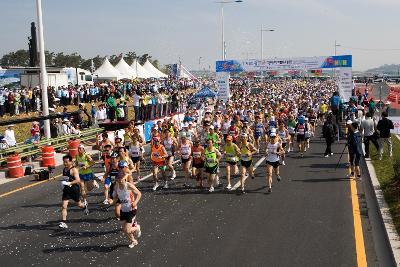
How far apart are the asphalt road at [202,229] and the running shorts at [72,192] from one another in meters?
0.61

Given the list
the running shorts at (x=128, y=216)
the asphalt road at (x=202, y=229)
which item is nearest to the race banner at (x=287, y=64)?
the asphalt road at (x=202, y=229)

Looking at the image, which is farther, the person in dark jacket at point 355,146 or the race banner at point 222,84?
the race banner at point 222,84

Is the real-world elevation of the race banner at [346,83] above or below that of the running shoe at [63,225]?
above

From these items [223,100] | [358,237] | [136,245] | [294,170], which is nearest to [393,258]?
[358,237]

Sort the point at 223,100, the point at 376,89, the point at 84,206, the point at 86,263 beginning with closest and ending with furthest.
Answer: the point at 86,263, the point at 84,206, the point at 376,89, the point at 223,100

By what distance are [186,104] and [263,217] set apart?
28948mm

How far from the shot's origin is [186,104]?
3938 cm

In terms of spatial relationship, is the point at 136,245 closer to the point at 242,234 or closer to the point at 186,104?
the point at 242,234

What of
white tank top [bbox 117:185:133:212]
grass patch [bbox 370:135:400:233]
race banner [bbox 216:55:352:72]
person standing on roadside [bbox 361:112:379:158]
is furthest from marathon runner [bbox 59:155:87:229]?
race banner [bbox 216:55:352:72]

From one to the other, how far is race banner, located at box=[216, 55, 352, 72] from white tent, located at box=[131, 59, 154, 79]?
99.5ft

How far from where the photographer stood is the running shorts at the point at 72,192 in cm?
1092

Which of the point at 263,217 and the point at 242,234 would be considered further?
the point at 263,217

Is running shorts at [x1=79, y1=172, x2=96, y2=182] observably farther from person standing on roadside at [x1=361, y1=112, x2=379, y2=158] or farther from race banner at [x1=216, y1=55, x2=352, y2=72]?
race banner at [x1=216, y1=55, x2=352, y2=72]

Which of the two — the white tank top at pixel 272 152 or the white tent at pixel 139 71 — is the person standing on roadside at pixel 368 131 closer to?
the white tank top at pixel 272 152
